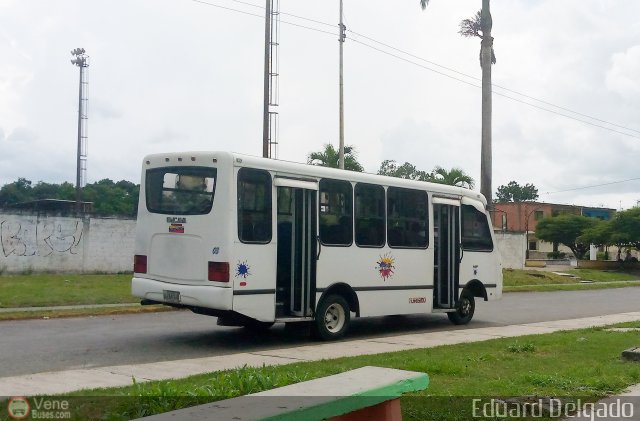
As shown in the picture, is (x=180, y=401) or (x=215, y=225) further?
(x=215, y=225)

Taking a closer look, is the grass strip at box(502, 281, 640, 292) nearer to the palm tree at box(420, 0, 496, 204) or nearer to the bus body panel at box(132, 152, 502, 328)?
the palm tree at box(420, 0, 496, 204)

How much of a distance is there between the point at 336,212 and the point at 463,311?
4.64 metres

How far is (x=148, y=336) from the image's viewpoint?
12445mm

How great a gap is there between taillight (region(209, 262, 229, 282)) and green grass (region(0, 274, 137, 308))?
7475mm

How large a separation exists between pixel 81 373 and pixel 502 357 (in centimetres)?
548

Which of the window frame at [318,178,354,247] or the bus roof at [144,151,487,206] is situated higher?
the bus roof at [144,151,487,206]

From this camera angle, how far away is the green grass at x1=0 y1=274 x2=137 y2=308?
17172mm

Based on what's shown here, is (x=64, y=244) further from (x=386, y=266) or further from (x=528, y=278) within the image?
(x=528, y=278)

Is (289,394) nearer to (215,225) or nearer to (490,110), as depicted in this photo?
(215,225)

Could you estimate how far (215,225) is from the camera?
11141 millimetres

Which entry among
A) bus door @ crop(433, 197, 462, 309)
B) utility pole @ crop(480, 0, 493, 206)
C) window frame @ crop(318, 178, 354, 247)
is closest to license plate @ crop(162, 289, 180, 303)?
window frame @ crop(318, 178, 354, 247)

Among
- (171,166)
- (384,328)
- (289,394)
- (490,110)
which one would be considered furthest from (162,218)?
(490,110)

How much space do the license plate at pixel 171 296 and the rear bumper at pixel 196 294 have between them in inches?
1.8

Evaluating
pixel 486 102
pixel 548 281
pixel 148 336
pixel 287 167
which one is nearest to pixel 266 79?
pixel 486 102
